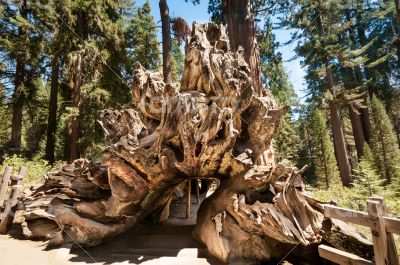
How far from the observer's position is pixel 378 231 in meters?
3.74

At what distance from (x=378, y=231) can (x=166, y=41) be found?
11401mm

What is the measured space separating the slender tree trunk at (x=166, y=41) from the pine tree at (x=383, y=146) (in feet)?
49.8

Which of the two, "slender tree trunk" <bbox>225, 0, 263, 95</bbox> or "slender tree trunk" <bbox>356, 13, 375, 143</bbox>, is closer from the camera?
"slender tree trunk" <bbox>225, 0, 263, 95</bbox>

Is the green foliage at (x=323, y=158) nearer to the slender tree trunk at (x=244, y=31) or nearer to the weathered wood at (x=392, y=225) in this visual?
the slender tree trunk at (x=244, y=31)

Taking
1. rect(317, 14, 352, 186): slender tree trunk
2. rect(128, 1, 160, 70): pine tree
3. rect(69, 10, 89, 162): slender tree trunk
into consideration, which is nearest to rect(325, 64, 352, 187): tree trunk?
rect(317, 14, 352, 186): slender tree trunk

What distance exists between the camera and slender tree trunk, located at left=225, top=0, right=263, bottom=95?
8211mm

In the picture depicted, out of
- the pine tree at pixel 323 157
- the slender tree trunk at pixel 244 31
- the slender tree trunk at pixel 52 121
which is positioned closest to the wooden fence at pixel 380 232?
the slender tree trunk at pixel 244 31

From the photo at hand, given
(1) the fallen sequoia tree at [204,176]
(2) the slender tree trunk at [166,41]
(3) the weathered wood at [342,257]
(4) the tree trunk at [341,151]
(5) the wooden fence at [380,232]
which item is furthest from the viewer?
(4) the tree trunk at [341,151]

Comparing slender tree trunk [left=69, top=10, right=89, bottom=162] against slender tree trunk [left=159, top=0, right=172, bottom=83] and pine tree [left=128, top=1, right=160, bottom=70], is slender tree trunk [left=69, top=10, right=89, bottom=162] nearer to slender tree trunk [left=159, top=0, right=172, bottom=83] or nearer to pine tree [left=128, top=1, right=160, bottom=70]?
pine tree [left=128, top=1, right=160, bottom=70]

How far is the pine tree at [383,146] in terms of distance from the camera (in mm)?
17922

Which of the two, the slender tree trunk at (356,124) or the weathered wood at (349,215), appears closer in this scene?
the weathered wood at (349,215)

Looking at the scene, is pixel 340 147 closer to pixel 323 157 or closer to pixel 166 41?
pixel 323 157

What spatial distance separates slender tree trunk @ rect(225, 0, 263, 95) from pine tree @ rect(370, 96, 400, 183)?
14603 mm

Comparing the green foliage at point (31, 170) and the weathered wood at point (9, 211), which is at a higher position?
the green foliage at point (31, 170)
